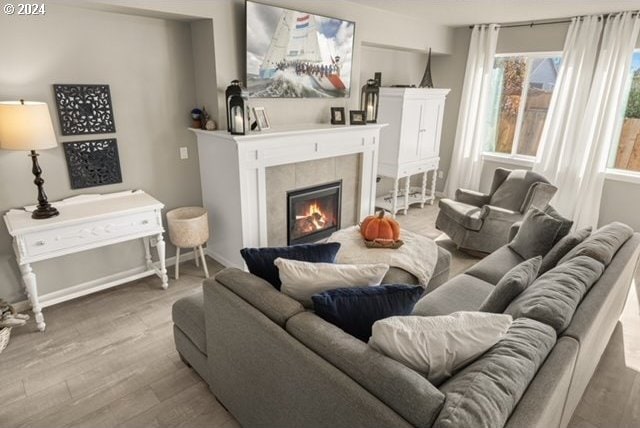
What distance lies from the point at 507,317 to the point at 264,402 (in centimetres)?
103

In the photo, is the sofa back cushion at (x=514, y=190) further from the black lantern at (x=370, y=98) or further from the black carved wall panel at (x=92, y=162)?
the black carved wall panel at (x=92, y=162)

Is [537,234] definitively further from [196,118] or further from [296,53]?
[196,118]

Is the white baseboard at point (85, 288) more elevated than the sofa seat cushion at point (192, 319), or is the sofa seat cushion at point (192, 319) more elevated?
the sofa seat cushion at point (192, 319)

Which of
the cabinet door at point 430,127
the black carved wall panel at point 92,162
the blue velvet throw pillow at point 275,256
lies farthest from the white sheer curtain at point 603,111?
the black carved wall panel at point 92,162

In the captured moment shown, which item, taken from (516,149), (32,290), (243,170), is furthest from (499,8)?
(32,290)

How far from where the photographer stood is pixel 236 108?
3.00 metres

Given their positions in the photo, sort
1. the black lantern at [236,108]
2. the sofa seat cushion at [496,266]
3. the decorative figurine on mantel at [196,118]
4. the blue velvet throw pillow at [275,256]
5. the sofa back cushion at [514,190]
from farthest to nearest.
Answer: the sofa back cushion at [514,190], the decorative figurine on mantel at [196,118], the black lantern at [236,108], the sofa seat cushion at [496,266], the blue velvet throw pillow at [275,256]

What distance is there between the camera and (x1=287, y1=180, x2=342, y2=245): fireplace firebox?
370 centimetres

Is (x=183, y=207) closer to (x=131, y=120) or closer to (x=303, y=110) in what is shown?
(x=131, y=120)

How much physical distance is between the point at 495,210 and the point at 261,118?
8.09 feet

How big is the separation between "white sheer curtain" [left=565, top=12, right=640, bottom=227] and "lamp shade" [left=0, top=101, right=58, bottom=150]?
17.3 ft

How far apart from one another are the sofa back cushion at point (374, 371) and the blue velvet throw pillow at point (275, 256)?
42 centimetres

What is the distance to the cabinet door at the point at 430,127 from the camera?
196 inches

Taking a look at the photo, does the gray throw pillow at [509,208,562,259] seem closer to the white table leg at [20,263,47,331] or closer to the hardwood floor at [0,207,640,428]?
the hardwood floor at [0,207,640,428]
